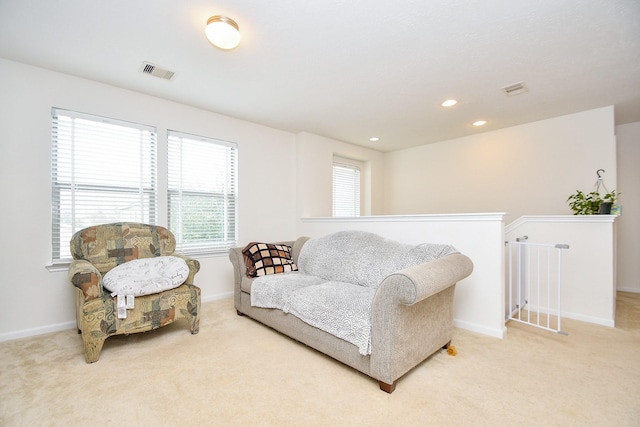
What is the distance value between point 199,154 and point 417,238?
2.80 meters

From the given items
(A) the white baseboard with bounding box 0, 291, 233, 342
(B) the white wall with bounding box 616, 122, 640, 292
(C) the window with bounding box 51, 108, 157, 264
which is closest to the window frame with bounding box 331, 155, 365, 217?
(C) the window with bounding box 51, 108, 157, 264

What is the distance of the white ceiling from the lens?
1788mm

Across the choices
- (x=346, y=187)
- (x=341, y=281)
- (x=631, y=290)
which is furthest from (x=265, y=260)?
(x=631, y=290)

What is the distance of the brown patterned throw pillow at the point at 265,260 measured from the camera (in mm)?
2889

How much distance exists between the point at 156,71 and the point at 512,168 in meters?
4.59

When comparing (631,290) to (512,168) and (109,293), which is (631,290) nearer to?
(512,168)

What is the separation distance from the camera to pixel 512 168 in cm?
405

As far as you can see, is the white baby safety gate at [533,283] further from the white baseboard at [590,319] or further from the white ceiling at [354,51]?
the white ceiling at [354,51]

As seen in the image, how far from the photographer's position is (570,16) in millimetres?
1824

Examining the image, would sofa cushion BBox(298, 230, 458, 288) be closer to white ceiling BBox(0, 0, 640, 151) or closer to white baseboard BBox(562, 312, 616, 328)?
white ceiling BBox(0, 0, 640, 151)

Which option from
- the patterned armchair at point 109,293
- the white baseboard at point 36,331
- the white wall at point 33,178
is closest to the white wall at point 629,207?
the patterned armchair at point 109,293

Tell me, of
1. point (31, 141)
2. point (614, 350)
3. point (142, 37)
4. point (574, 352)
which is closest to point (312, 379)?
point (574, 352)

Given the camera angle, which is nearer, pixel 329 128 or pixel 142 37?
pixel 142 37

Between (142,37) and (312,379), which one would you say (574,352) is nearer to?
(312,379)
